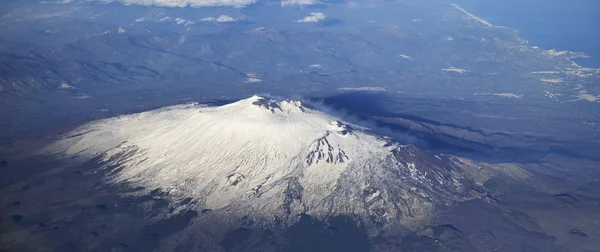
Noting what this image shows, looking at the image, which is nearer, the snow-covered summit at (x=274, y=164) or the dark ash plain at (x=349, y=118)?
the dark ash plain at (x=349, y=118)

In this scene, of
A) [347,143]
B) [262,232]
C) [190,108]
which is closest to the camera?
[262,232]

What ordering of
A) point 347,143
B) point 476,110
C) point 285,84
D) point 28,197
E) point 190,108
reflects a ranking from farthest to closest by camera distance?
point 285,84 → point 476,110 → point 190,108 → point 347,143 → point 28,197

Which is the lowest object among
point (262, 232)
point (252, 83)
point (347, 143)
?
point (252, 83)

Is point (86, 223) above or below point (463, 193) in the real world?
below

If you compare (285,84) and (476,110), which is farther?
(285,84)

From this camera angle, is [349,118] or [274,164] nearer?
[274,164]

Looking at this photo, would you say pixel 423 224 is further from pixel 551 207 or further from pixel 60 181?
pixel 60 181

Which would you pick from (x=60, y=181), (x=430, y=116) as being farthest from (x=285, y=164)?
(x=430, y=116)

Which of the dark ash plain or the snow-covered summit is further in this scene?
the snow-covered summit
